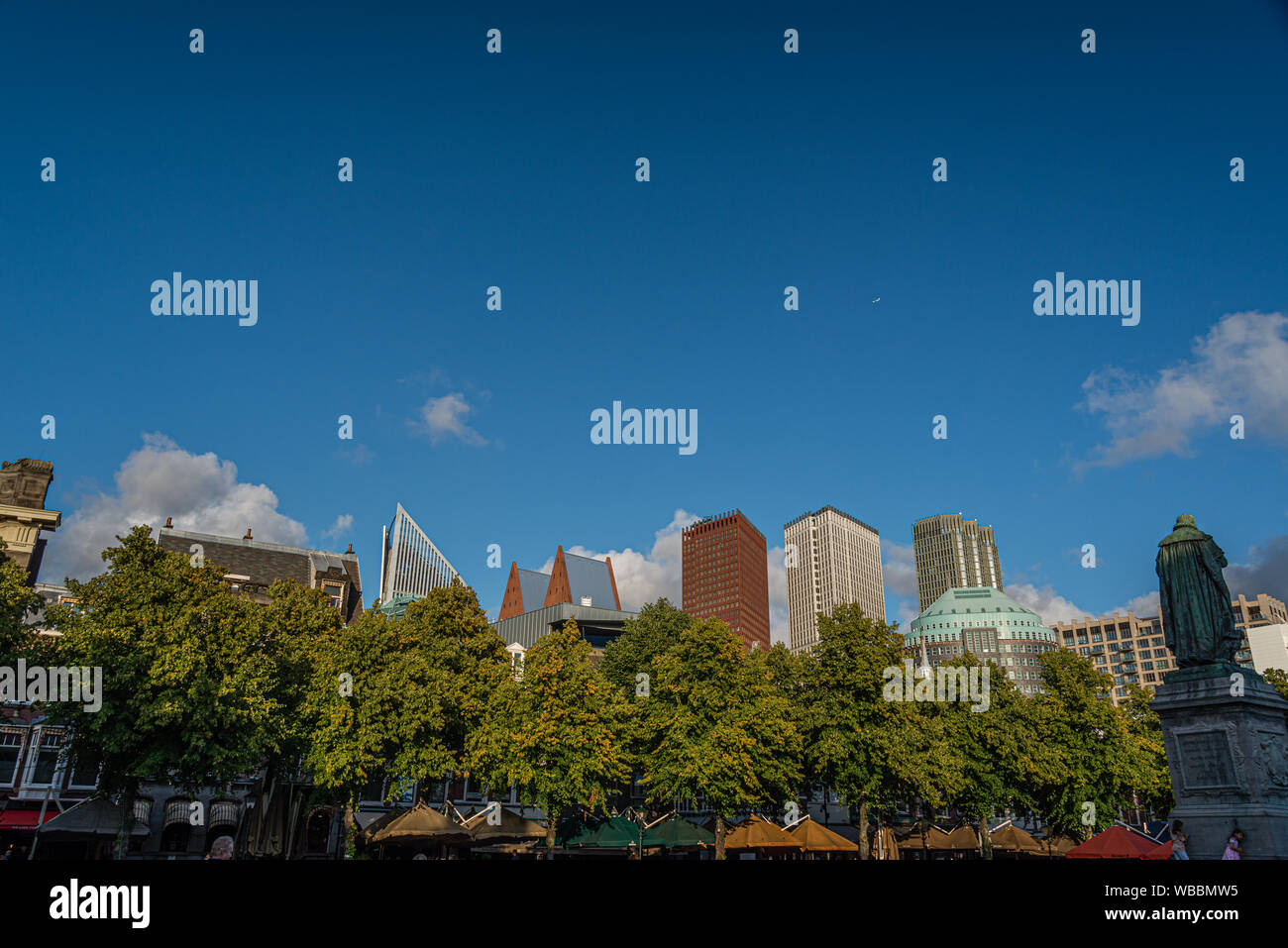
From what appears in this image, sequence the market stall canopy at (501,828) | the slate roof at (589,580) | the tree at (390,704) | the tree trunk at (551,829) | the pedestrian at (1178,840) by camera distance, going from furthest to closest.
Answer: the slate roof at (589,580) < the tree trunk at (551,829) < the market stall canopy at (501,828) < the tree at (390,704) < the pedestrian at (1178,840)

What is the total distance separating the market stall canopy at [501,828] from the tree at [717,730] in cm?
638

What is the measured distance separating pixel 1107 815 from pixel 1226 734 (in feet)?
101

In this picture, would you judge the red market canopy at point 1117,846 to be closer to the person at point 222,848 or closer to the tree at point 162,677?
the tree at point 162,677

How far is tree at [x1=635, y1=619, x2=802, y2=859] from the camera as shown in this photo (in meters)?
39.2

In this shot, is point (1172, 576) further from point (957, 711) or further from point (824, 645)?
point (957, 711)

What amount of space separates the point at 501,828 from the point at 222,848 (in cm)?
1863

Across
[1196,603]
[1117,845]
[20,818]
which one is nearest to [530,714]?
[1117,845]

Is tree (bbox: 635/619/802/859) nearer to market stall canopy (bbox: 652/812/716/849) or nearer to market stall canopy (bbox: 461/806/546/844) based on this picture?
market stall canopy (bbox: 652/812/716/849)

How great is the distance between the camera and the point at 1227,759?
66.7 feet

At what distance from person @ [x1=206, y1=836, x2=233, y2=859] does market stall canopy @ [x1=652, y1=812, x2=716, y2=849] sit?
2357 cm

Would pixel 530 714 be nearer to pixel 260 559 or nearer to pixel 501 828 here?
pixel 501 828

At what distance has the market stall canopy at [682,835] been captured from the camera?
131 ft

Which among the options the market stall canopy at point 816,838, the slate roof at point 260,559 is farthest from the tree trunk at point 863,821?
the slate roof at point 260,559

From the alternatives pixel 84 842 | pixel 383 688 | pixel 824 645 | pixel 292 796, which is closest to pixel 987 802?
pixel 824 645
